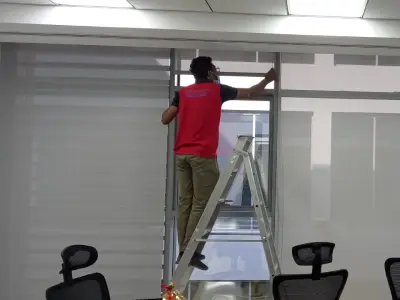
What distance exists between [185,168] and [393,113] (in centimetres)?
181

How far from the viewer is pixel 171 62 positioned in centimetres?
409

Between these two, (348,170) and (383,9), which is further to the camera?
(348,170)

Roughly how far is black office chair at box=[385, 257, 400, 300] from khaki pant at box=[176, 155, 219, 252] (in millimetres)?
1214

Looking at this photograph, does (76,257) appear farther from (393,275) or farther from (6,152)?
(6,152)

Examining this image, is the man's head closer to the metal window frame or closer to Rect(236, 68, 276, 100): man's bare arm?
Rect(236, 68, 276, 100): man's bare arm

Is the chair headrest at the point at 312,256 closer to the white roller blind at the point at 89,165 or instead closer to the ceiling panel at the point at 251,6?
the ceiling panel at the point at 251,6

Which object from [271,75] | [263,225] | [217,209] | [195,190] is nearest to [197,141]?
[195,190]

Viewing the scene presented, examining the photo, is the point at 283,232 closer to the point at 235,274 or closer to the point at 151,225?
the point at 235,274

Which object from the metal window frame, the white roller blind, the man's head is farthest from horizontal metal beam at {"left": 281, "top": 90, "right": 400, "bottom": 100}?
the white roller blind

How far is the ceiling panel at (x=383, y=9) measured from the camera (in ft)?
9.52

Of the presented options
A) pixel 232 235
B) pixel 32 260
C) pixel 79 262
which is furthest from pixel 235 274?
pixel 79 262

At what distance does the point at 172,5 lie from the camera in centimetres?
314

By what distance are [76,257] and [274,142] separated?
2196 millimetres

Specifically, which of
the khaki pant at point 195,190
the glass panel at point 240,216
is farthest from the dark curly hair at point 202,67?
the glass panel at point 240,216
